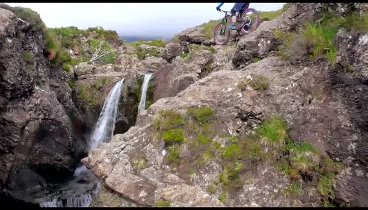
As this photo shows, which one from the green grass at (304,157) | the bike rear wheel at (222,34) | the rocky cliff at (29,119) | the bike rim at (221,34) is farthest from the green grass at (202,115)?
the bike rim at (221,34)

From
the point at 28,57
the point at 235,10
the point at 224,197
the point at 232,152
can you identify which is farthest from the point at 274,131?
the point at 28,57

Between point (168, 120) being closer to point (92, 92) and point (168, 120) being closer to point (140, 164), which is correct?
point (140, 164)

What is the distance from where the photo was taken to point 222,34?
21188 millimetres

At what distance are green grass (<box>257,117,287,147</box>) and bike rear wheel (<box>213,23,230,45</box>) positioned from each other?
994cm

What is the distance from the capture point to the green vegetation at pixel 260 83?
482 inches

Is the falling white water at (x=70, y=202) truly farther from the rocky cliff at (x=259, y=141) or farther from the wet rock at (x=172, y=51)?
the wet rock at (x=172, y=51)

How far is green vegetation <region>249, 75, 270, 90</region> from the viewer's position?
12233 mm

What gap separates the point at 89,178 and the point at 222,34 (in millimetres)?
10178

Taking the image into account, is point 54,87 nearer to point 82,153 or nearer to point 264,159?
point 82,153

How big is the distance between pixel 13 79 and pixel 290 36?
11949 mm

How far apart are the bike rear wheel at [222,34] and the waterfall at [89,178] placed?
20.2ft

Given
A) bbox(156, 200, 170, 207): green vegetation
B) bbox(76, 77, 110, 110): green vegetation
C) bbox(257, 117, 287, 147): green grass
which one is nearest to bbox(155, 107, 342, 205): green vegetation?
bbox(257, 117, 287, 147): green grass

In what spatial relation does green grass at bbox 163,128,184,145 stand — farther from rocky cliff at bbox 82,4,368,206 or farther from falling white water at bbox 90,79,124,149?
falling white water at bbox 90,79,124,149

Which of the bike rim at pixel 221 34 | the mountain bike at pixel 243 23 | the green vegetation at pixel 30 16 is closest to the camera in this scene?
the mountain bike at pixel 243 23
